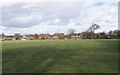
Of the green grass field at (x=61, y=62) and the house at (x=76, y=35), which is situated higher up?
the house at (x=76, y=35)

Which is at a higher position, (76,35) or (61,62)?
(76,35)

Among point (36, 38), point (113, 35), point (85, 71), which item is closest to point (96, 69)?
point (85, 71)

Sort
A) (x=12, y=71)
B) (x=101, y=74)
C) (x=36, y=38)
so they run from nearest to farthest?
(x=101, y=74)
(x=12, y=71)
(x=36, y=38)

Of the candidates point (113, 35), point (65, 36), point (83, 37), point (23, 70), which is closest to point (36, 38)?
point (65, 36)

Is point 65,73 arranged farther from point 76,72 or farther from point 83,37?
point 83,37

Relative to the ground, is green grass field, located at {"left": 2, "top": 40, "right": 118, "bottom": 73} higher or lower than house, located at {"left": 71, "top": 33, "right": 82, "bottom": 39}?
lower

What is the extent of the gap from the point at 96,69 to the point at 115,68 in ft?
1.84

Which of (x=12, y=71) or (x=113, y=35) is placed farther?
(x=113, y=35)

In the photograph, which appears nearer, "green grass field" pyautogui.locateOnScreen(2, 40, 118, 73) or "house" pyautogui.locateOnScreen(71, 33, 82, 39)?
"green grass field" pyautogui.locateOnScreen(2, 40, 118, 73)

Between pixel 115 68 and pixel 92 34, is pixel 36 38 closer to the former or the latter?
Answer: pixel 92 34

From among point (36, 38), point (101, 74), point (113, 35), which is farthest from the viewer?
point (36, 38)

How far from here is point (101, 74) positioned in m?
6.71

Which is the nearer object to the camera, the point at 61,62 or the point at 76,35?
the point at 61,62

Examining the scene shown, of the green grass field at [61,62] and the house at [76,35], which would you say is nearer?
the green grass field at [61,62]
